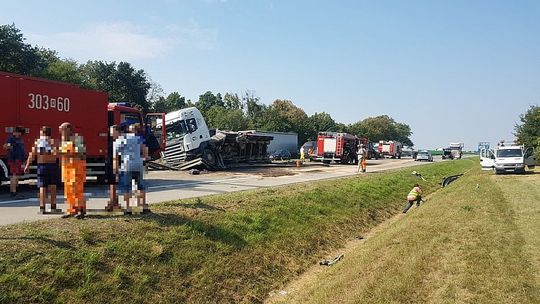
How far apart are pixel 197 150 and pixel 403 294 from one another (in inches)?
809

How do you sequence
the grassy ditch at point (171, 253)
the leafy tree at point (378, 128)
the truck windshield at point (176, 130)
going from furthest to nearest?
the leafy tree at point (378, 128), the truck windshield at point (176, 130), the grassy ditch at point (171, 253)

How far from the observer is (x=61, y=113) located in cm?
1578

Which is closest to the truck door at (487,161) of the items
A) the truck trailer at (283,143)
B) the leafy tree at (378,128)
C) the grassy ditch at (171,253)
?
the truck trailer at (283,143)

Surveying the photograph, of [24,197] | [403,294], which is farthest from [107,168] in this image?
[403,294]

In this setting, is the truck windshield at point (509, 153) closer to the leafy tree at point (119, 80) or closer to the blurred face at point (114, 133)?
the blurred face at point (114, 133)

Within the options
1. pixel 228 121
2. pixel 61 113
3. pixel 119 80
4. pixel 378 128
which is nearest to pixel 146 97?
pixel 119 80

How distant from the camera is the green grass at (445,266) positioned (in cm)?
677

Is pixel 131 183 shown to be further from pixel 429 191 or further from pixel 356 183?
pixel 429 191

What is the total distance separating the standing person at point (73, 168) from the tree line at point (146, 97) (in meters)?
11.5

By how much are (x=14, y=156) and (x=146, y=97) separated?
53759 mm

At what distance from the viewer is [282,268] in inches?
404

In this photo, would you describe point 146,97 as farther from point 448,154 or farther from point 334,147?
point 448,154

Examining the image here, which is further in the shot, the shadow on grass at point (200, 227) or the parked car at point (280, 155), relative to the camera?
the parked car at point (280, 155)

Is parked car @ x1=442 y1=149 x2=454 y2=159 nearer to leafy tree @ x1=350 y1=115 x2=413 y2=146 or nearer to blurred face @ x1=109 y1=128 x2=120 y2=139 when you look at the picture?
leafy tree @ x1=350 y1=115 x2=413 y2=146
